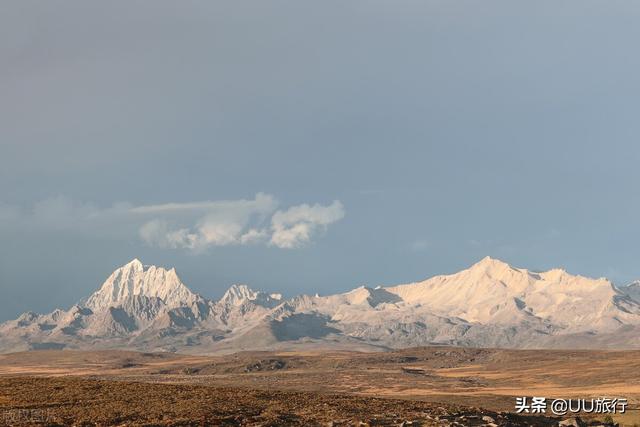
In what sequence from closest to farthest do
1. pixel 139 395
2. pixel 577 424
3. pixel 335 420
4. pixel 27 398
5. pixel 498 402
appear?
1. pixel 335 420
2. pixel 577 424
3. pixel 27 398
4. pixel 139 395
5. pixel 498 402

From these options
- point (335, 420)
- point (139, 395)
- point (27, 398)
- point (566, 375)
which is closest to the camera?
point (335, 420)

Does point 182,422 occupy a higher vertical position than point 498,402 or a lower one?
higher

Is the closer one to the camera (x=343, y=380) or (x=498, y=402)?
(x=498, y=402)

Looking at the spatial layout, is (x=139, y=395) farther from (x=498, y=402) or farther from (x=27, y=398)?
(x=498, y=402)

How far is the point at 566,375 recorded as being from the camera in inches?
7003

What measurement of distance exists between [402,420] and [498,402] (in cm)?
6437

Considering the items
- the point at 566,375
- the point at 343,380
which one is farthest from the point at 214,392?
the point at 566,375

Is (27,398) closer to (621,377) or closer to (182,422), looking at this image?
(182,422)

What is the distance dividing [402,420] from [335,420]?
448 cm

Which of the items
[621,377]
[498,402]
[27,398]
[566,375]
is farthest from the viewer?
[566,375]

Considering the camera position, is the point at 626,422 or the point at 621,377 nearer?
the point at 626,422

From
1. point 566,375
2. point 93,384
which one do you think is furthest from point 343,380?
point 93,384

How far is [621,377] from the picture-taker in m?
160

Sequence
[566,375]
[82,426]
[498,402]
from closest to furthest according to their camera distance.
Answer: [82,426], [498,402], [566,375]
